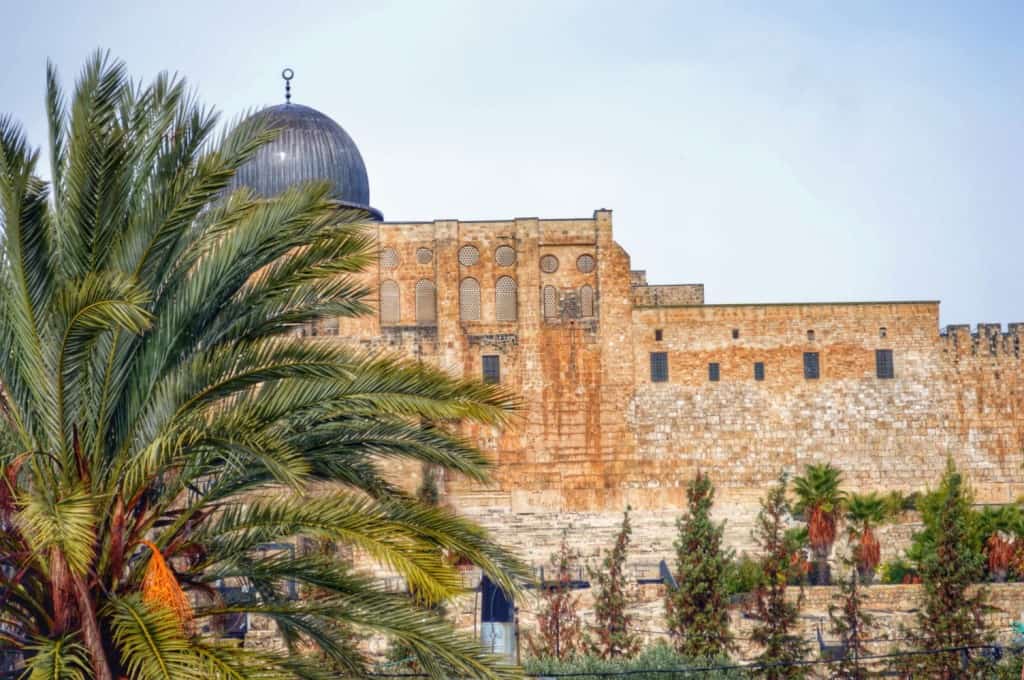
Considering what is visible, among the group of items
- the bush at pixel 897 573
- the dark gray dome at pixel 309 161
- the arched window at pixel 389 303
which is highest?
the dark gray dome at pixel 309 161

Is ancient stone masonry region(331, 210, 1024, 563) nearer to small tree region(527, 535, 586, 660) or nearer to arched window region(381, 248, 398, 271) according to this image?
arched window region(381, 248, 398, 271)

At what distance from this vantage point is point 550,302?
113 ft

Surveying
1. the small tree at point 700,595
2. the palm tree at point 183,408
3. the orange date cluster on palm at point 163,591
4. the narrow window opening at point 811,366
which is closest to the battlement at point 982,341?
the narrow window opening at point 811,366

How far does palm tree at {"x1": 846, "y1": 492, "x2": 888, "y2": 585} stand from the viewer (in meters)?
29.4

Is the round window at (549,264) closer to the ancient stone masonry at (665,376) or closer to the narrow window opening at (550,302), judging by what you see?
the ancient stone masonry at (665,376)

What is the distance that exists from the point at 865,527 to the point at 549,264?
9.31 meters

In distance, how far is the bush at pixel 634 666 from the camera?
756 inches

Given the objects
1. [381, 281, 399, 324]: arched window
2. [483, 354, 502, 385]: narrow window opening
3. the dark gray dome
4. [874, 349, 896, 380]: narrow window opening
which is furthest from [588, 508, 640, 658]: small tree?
the dark gray dome

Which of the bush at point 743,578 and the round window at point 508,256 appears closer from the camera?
the bush at point 743,578

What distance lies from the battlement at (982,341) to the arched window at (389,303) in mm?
12594

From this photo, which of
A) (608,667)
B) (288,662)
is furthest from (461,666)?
(608,667)

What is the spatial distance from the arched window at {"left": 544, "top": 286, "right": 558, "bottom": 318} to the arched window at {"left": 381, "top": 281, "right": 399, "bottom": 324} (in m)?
3.41

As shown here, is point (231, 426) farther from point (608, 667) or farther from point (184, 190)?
point (608, 667)

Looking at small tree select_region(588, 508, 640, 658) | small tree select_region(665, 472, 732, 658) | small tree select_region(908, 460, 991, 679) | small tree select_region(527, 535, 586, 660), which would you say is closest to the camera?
small tree select_region(908, 460, 991, 679)
